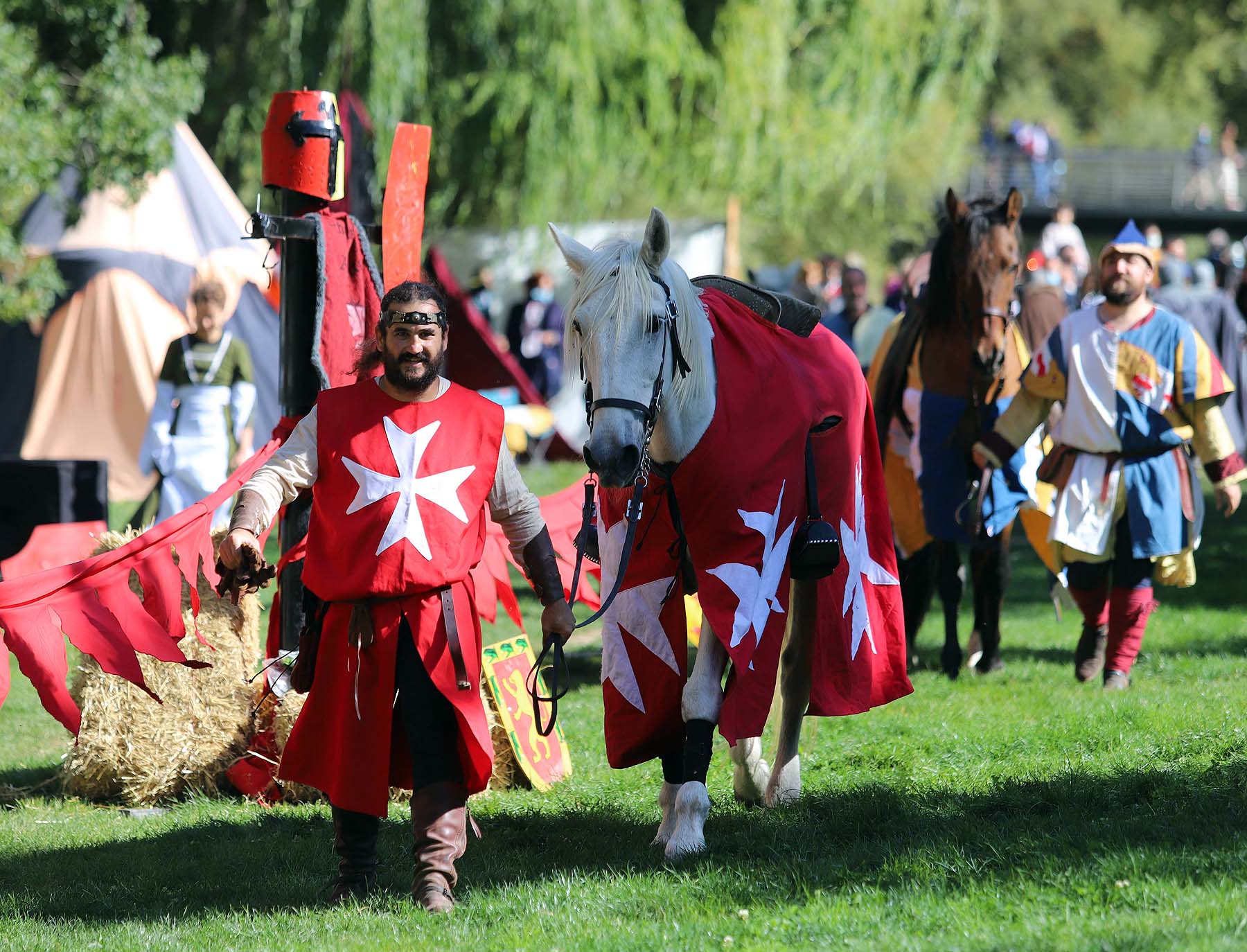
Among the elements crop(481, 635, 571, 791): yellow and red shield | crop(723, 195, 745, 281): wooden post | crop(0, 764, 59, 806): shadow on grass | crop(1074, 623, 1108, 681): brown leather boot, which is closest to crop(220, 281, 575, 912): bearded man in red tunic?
crop(481, 635, 571, 791): yellow and red shield

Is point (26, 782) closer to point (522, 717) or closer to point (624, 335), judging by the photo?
point (522, 717)

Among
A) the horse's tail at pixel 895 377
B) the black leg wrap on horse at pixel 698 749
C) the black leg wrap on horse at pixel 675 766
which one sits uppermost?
the horse's tail at pixel 895 377

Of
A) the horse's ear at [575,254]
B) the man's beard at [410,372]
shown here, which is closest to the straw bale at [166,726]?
the man's beard at [410,372]

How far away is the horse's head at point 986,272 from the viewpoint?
286 inches

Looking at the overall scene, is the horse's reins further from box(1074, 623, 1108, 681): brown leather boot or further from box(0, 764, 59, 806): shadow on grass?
box(1074, 623, 1108, 681): brown leather boot

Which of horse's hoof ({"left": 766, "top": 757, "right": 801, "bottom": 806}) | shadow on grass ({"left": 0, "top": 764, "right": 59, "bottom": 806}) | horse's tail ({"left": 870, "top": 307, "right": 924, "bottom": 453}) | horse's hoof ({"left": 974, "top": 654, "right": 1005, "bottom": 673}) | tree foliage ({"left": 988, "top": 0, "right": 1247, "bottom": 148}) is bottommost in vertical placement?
shadow on grass ({"left": 0, "top": 764, "right": 59, "bottom": 806})

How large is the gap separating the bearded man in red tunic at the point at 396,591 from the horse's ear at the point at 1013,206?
12.7 ft

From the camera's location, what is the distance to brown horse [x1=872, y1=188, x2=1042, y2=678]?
7332 mm

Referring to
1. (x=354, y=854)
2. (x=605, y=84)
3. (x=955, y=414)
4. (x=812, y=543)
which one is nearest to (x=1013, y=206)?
(x=955, y=414)

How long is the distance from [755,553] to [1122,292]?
332 cm

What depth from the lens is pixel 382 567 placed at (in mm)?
4258

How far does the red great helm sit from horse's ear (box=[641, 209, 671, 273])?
5.73ft

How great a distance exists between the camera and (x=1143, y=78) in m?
49.2

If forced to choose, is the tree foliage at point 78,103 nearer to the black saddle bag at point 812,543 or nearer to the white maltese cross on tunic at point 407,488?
the white maltese cross on tunic at point 407,488
